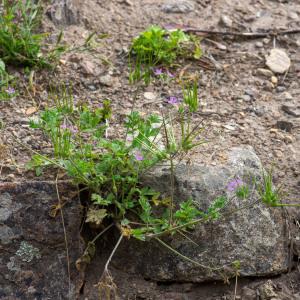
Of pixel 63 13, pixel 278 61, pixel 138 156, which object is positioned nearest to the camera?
Result: pixel 138 156

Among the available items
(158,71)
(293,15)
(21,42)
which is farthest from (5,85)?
(293,15)

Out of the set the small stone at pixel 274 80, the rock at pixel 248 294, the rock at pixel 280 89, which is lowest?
the rock at pixel 248 294

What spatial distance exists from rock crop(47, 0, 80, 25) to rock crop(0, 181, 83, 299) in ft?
4.44

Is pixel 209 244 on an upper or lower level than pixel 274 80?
lower

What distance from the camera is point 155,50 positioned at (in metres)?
3.56

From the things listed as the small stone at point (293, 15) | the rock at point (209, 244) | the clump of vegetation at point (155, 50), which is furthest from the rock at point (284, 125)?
the small stone at point (293, 15)

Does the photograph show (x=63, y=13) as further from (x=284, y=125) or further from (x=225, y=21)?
(x=284, y=125)

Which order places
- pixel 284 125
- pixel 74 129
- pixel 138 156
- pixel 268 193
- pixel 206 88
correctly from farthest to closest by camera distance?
pixel 206 88, pixel 284 125, pixel 74 129, pixel 138 156, pixel 268 193

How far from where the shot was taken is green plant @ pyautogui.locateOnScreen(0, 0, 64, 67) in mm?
3420

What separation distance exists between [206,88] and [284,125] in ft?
1.64

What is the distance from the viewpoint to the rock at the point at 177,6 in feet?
13.1

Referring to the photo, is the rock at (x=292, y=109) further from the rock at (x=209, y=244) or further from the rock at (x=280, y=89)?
the rock at (x=209, y=244)

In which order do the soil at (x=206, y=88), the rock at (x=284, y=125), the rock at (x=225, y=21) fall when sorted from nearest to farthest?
the soil at (x=206, y=88) < the rock at (x=284, y=125) < the rock at (x=225, y=21)

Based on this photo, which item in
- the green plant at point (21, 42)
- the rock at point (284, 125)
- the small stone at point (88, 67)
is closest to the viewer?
the rock at point (284, 125)
